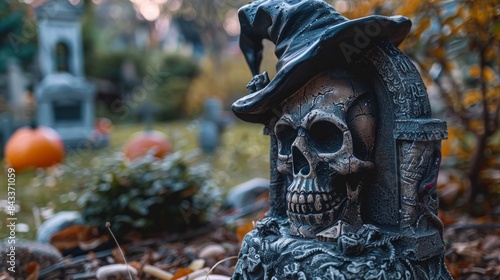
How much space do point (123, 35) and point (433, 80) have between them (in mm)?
26595

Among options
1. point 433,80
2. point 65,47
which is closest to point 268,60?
point 433,80

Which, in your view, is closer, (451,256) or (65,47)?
(451,256)

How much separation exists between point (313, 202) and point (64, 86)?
325 inches

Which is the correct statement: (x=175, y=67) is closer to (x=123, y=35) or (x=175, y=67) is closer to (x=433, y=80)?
(x=123, y=35)

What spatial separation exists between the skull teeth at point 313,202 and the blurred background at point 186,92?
1.12 meters

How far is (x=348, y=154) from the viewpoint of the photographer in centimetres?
183

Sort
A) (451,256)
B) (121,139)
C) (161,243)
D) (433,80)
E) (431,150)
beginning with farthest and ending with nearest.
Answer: (121,139) < (433,80) < (161,243) < (451,256) < (431,150)

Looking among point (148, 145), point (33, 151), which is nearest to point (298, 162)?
point (148, 145)

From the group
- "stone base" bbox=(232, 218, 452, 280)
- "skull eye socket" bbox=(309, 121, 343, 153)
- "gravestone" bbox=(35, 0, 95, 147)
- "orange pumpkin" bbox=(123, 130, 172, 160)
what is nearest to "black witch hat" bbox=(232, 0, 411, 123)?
"skull eye socket" bbox=(309, 121, 343, 153)

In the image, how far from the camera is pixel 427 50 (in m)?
3.68

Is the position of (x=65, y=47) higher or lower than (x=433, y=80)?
higher

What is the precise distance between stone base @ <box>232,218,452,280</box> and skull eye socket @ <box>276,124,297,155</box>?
35cm

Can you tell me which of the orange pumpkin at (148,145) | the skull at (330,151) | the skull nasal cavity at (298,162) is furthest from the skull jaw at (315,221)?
the orange pumpkin at (148,145)

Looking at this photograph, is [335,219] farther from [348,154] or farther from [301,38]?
[301,38]
